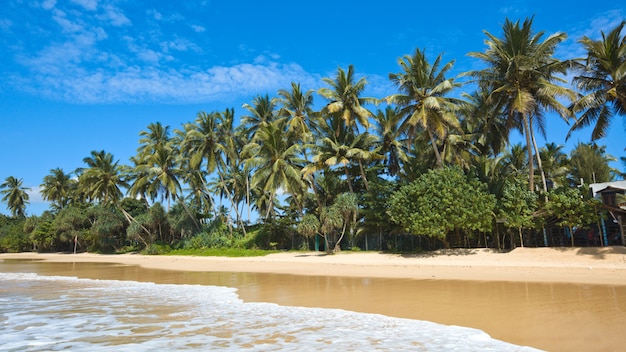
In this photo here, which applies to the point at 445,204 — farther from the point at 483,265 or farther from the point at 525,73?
the point at 525,73

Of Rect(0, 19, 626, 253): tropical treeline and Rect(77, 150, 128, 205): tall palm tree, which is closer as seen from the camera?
Rect(0, 19, 626, 253): tropical treeline

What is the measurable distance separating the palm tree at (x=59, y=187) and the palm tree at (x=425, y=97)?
4974cm

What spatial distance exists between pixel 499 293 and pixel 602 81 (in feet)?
42.9

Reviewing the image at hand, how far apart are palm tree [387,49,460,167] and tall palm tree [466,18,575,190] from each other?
2.16 meters

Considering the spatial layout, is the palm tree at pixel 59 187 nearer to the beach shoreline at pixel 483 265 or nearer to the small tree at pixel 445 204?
the beach shoreline at pixel 483 265

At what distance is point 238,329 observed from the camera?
255 inches

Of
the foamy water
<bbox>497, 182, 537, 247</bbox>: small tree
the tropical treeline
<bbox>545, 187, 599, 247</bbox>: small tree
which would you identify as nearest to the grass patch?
the tropical treeline

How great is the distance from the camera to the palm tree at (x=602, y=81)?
1606 centimetres

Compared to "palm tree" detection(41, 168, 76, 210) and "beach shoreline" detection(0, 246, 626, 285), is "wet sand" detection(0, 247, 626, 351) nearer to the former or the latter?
"beach shoreline" detection(0, 246, 626, 285)

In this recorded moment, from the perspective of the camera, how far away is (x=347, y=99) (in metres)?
25.3

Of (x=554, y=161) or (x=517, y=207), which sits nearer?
(x=517, y=207)

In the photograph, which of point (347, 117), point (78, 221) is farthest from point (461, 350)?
point (78, 221)

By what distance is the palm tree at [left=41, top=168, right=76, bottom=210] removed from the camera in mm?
53719

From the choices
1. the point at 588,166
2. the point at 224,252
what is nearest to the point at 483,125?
the point at 588,166
